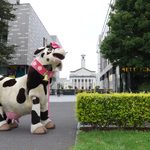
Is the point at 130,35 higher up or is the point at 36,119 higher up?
the point at 130,35

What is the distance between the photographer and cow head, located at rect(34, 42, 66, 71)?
9719mm

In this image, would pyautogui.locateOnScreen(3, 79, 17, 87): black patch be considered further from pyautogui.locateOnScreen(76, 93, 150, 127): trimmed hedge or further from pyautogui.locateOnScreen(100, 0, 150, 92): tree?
pyautogui.locateOnScreen(100, 0, 150, 92): tree

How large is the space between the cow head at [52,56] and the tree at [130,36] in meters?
16.7

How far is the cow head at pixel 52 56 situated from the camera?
9.72 metres

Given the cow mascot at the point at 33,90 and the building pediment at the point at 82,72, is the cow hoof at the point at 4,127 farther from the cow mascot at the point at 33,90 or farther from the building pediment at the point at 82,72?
the building pediment at the point at 82,72

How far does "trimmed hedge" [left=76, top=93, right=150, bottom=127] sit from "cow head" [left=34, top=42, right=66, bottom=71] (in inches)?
42.4

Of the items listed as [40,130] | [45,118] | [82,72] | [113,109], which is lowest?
[40,130]

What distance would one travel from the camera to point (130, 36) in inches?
1062

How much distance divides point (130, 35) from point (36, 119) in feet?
61.7

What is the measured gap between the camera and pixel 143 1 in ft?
88.8

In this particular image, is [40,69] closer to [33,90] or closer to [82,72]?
[33,90]

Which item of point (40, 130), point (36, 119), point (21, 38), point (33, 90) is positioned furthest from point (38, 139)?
point (21, 38)

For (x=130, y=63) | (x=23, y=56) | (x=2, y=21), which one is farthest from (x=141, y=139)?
(x=23, y=56)

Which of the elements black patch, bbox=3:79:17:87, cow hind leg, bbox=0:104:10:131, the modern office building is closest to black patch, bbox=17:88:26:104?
black patch, bbox=3:79:17:87
